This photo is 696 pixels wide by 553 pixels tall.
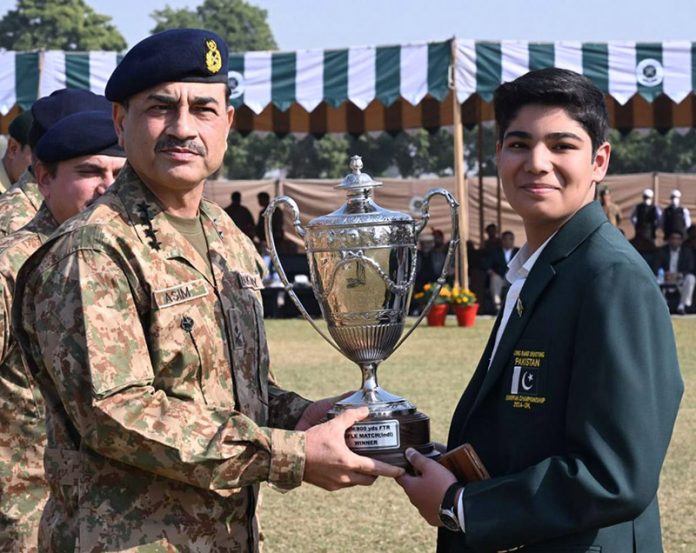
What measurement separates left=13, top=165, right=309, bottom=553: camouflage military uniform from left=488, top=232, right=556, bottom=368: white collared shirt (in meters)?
0.56

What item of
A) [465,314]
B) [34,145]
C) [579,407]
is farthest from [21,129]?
[465,314]

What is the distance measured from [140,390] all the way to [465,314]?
1504cm

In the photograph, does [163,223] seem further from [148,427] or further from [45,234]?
[45,234]

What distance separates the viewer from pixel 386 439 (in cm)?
328

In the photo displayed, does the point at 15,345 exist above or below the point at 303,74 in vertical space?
below

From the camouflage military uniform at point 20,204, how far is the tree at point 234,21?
323 ft

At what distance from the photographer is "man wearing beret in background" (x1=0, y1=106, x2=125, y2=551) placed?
426 cm

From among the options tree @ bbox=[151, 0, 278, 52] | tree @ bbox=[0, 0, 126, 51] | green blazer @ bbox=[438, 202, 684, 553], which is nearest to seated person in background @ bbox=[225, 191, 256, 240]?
green blazer @ bbox=[438, 202, 684, 553]

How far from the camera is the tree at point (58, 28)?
82.9 m

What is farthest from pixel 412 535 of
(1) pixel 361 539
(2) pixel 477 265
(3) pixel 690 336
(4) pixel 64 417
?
(2) pixel 477 265

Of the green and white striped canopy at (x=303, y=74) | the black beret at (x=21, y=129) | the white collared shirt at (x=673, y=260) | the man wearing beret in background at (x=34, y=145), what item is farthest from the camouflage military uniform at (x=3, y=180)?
the white collared shirt at (x=673, y=260)

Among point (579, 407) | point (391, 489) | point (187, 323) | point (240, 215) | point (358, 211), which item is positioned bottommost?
point (391, 489)

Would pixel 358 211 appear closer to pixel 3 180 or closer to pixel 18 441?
pixel 18 441

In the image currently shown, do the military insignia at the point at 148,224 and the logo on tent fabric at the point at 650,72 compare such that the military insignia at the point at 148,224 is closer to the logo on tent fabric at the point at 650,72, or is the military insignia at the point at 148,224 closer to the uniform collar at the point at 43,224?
the uniform collar at the point at 43,224
